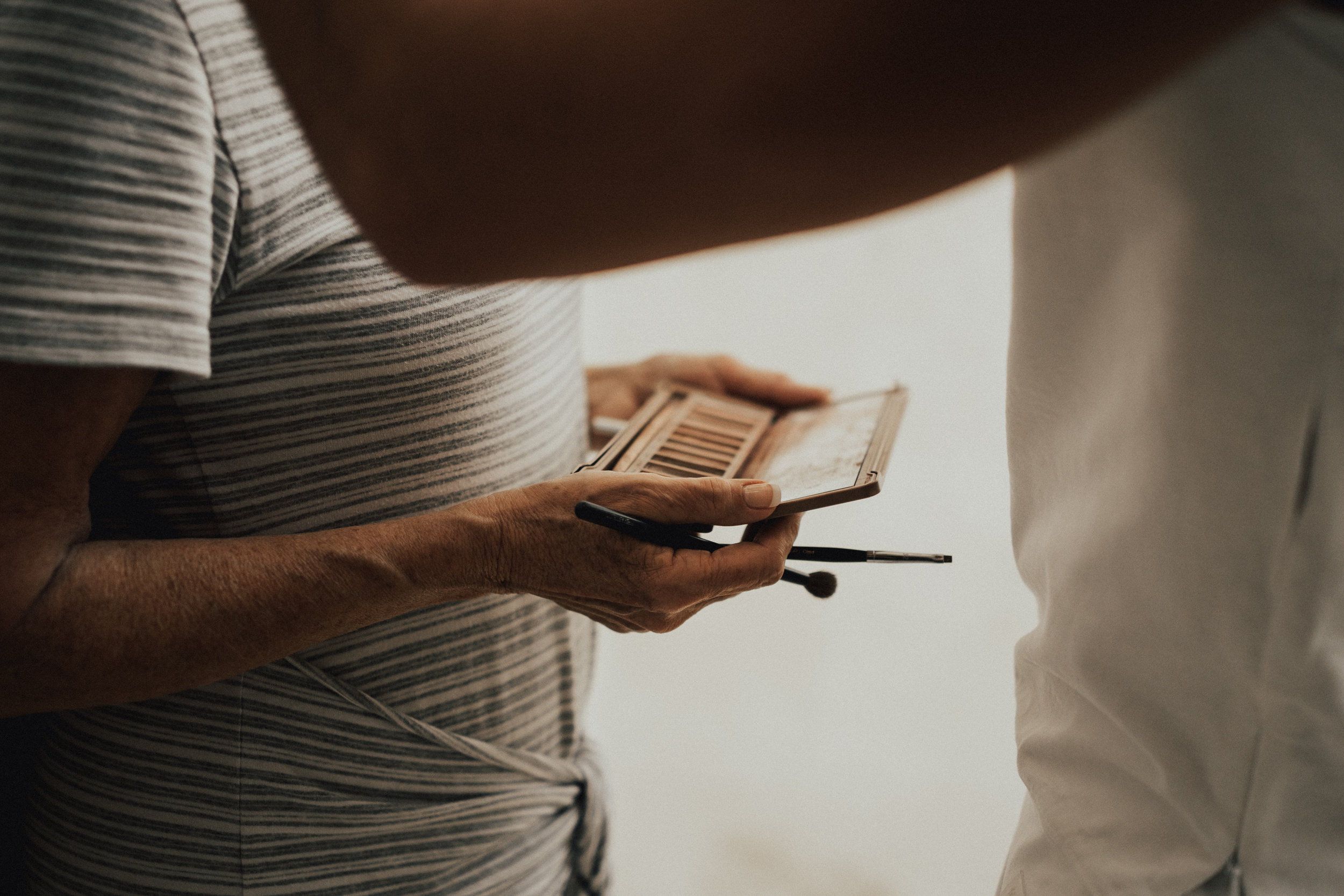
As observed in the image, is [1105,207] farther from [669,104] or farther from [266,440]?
[266,440]

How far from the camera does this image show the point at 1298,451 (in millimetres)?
335

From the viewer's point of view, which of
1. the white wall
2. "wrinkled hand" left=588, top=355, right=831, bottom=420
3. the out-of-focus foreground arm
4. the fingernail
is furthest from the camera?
the white wall

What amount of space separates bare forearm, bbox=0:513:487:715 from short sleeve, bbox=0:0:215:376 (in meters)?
0.14

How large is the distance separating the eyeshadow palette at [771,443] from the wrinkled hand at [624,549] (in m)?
0.03

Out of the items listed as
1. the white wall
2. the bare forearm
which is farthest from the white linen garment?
the white wall

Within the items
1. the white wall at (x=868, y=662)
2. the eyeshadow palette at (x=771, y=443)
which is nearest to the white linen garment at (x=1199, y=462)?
the eyeshadow palette at (x=771, y=443)

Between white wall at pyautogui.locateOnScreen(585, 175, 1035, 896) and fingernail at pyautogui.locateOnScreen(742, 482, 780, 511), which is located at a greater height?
fingernail at pyautogui.locateOnScreen(742, 482, 780, 511)

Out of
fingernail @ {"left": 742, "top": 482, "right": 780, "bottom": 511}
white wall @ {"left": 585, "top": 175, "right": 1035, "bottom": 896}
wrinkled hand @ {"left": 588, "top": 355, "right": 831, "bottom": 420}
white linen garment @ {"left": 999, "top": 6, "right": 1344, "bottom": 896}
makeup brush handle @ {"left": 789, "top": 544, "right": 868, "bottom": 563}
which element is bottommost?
white wall @ {"left": 585, "top": 175, "right": 1035, "bottom": 896}

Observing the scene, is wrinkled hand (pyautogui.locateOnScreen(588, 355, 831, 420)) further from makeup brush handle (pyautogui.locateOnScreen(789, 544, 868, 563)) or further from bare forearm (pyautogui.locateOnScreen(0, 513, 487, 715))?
bare forearm (pyautogui.locateOnScreen(0, 513, 487, 715))

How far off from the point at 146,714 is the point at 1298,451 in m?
0.70

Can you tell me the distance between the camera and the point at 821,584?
58 centimetres

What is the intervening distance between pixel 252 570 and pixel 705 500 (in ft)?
0.93

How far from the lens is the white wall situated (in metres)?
1.29

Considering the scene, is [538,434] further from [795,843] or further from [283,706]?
[795,843]
